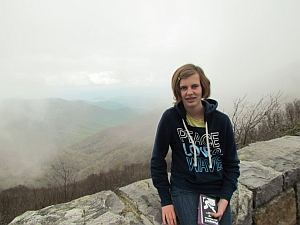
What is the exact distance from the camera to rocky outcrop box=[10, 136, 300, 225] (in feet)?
4.55

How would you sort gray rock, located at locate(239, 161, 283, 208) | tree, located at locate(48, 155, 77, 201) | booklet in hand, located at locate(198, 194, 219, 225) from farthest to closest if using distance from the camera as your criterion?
tree, located at locate(48, 155, 77, 201), gray rock, located at locate(239, 161, 283, 208), booklet in hand, located at locate(198, 194, 219, 225)

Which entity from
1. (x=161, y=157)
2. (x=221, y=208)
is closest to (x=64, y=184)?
(x=161, y=157)

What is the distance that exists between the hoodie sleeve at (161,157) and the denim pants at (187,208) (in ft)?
0.26

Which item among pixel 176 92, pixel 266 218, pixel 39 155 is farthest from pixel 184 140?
Answer: pixel 39 155

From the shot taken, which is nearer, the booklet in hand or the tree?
the booklet in hand

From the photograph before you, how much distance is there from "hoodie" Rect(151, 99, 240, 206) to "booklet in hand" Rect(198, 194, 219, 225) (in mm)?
76

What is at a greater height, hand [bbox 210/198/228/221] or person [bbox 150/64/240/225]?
person [bbox 150/64/240/225]

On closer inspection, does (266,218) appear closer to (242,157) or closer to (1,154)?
(242,157)

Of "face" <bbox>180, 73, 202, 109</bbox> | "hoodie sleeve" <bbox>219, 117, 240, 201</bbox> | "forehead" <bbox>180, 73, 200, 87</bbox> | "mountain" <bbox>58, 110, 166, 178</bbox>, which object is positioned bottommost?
"mountain" <bbox>58, 110, 166, 178</bbox>

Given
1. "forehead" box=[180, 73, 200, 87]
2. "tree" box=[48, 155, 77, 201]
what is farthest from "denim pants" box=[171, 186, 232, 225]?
"tree" box=[48, 155, 77, 201]

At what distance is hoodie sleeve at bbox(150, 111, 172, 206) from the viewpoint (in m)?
1.52

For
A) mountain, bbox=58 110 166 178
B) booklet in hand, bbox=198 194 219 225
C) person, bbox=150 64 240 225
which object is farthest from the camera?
mountain, bbox=58 110 166 178

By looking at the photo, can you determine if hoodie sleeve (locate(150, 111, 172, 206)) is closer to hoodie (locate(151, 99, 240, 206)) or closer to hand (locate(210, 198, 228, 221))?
hoodie (locate(151, 99, 240, 206))

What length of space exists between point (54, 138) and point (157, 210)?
418 ft
